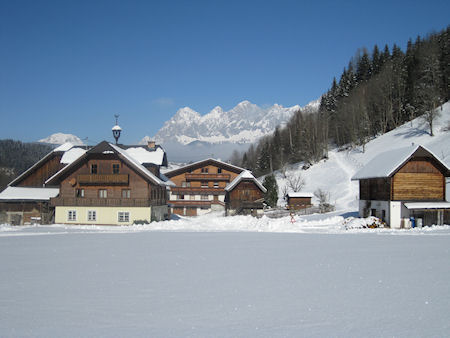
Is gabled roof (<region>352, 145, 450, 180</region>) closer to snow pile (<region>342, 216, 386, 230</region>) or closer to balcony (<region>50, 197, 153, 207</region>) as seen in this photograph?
snow pile (<region>342, 216, 386, 230</region>)

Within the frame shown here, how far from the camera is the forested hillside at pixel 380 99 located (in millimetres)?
74125

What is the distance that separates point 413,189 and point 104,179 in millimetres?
30235

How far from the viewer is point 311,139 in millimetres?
88625

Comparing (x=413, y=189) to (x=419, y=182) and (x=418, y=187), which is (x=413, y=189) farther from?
(x=419, y=182)

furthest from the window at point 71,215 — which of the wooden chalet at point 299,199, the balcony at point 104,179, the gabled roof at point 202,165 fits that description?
the wooden chalet at point 299,199

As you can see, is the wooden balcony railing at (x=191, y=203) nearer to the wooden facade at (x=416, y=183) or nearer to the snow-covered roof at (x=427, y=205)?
the wooden facade at (x=416, y=183)

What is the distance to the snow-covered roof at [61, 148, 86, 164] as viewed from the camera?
153 ft

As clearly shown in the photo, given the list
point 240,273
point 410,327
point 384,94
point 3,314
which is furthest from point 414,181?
point 384,94

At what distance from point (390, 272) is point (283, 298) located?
16.3 ft

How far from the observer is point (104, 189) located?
42531 millimetres

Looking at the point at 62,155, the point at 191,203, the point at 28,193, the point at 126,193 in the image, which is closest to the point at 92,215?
the point at 126,193

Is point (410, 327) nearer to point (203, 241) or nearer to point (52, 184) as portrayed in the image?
point (203, 241)

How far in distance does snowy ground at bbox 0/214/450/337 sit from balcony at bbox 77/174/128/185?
2278 centimetres

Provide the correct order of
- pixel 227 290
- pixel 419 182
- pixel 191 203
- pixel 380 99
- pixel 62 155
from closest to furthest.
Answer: pixel 227 290
pixel 419 182
pixel 62 155
pixel 191 203
pixel 380 99
